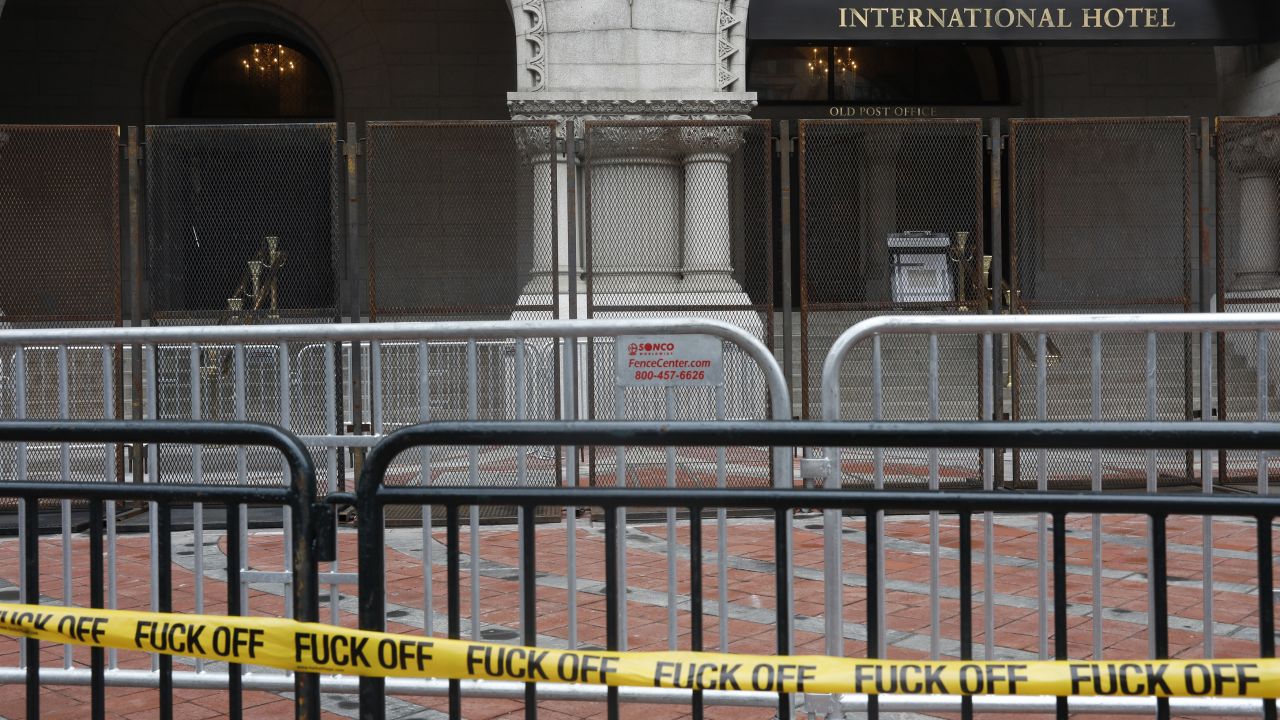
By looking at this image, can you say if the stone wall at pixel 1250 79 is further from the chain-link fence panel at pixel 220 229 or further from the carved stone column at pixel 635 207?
the chain-link fence panel at pixel 220 229

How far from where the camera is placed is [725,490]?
8.16 ft

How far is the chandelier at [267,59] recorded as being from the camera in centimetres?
1816

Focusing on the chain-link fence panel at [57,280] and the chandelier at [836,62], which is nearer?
the chain-link fence panel at [57,280]

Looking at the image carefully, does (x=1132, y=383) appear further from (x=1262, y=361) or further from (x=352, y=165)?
(x=352, y=165)

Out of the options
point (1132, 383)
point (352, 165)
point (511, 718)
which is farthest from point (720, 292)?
point (511, 718)

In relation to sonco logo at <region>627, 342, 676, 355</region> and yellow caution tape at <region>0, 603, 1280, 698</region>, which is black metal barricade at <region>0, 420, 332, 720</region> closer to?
yellow caution tape at <region>0, 603, 1280, 698</region>

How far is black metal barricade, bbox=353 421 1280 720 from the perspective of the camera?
232cm

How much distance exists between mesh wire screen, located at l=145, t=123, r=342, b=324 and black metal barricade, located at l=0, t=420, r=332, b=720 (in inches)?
258

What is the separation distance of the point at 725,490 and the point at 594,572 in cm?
410

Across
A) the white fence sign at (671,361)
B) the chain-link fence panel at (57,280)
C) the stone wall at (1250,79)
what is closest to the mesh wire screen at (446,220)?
the chain-link fence panel at (57,280)

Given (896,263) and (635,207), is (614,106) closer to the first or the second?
(635,207)

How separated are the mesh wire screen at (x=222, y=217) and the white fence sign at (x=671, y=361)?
5.12 m

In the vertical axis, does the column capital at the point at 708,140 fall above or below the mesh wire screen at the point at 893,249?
above

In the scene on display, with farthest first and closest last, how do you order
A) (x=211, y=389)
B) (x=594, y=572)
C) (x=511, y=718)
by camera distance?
(x=211, y=389) → (x=594, y=572) → (x=511, y=718)
